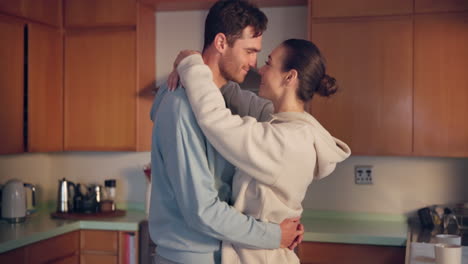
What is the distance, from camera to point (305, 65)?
1.83 meters

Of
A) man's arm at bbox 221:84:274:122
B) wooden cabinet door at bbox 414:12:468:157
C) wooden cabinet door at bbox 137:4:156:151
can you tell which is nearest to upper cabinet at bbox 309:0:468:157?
wooden cabinet door at bbox 414:12:468:157

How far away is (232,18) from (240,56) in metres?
0.13

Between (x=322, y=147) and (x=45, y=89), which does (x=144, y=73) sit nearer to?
(x=45, y=89)

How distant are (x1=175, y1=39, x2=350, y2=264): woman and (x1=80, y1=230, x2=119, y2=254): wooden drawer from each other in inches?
82.4

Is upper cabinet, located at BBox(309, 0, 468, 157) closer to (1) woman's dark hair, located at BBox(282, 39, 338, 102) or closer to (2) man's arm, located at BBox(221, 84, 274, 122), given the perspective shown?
(2) man's arm, located at BBox(221, 84, 274, 122)

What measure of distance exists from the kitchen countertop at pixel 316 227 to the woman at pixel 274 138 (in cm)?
154

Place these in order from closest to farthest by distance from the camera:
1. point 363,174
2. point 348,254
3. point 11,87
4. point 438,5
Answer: point 348,254 < point 438,5 < point 11,87 < point 363,174

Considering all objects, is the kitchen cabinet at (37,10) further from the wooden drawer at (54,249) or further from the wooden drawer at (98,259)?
Result: the wooden drawer at (98,259)

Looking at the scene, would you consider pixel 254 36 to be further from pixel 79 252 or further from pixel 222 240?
pixel 79 252

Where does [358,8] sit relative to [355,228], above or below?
above

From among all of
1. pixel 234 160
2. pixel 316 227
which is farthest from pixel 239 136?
pixel 316 227

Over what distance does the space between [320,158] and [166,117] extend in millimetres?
477

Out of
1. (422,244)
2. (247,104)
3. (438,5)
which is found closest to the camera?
(247,104)

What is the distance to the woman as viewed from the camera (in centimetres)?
162
